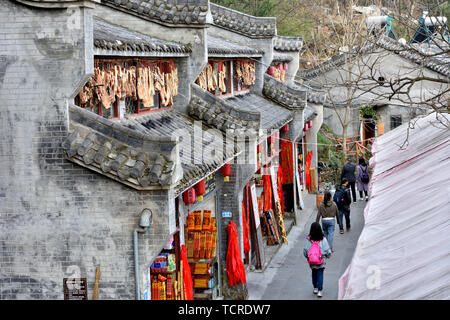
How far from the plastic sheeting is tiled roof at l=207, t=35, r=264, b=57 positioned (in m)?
5.04

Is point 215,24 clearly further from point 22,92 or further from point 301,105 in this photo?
point 22,92

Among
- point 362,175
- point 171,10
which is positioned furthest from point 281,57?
point 171,10

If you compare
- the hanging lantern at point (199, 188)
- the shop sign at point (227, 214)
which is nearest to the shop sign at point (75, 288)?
the hanging lantern at point (199, 188)

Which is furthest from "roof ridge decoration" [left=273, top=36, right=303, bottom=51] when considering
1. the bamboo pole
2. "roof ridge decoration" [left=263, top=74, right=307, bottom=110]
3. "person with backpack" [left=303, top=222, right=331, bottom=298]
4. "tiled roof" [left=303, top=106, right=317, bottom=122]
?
the bamboo pole

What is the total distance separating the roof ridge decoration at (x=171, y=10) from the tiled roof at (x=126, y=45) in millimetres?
453

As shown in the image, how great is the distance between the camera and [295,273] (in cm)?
1680

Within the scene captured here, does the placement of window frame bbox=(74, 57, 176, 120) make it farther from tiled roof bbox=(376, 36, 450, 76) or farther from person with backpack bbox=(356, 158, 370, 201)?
person with backpack bbox=(356, 158, 370, 201)

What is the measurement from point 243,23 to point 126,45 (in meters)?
11.7

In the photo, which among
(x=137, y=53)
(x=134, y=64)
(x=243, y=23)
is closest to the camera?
(x=137, y=53)

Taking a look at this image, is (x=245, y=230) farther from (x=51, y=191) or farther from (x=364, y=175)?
(x=364, y=175)

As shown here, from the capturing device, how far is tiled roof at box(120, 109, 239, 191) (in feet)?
35.2

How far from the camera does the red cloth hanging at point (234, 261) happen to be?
1474 cm

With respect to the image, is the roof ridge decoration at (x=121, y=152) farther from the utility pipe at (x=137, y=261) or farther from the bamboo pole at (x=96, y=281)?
the bamboo pole at (x=96, y=281)
